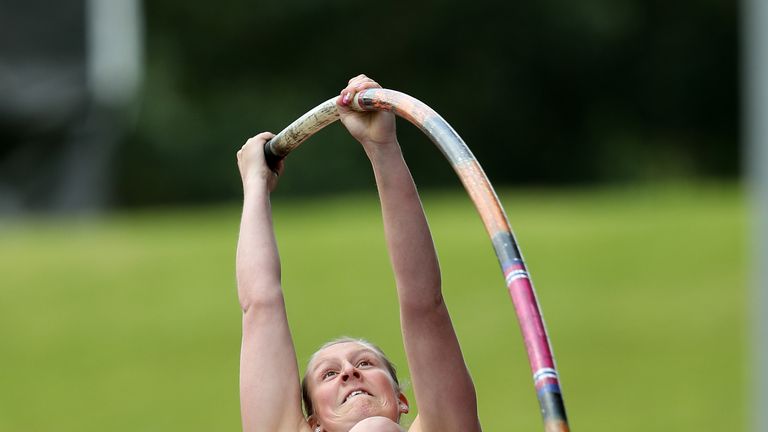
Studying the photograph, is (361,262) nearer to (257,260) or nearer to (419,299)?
(257,260)

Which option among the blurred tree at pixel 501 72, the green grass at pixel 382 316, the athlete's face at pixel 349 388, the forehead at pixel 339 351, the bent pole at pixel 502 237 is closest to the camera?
the bent pole at pixel 502 237

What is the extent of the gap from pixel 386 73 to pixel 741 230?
17.2m

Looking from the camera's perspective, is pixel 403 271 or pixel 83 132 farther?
pixel 83 132

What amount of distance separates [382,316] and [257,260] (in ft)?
29.7

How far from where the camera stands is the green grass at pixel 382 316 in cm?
1202

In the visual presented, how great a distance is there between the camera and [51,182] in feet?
83.7

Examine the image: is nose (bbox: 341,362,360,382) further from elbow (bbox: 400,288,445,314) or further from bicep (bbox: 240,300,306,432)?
elbow (bbox: 400,288,445,314)

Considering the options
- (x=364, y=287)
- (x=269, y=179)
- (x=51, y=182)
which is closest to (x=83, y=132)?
(x=51, y=182)

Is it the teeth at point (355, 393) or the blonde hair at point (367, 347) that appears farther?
the blonde hair at point (367, 347)

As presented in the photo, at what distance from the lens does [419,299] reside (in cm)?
390

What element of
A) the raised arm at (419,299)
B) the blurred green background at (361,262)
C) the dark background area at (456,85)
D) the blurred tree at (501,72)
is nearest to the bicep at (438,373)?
the raised arm at (419,299)

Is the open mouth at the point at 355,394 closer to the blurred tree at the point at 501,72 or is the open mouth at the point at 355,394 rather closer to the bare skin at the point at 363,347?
the bare skin at the point at 363,347

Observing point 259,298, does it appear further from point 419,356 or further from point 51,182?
point 51,182

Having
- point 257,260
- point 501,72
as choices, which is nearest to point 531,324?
point 257,260
